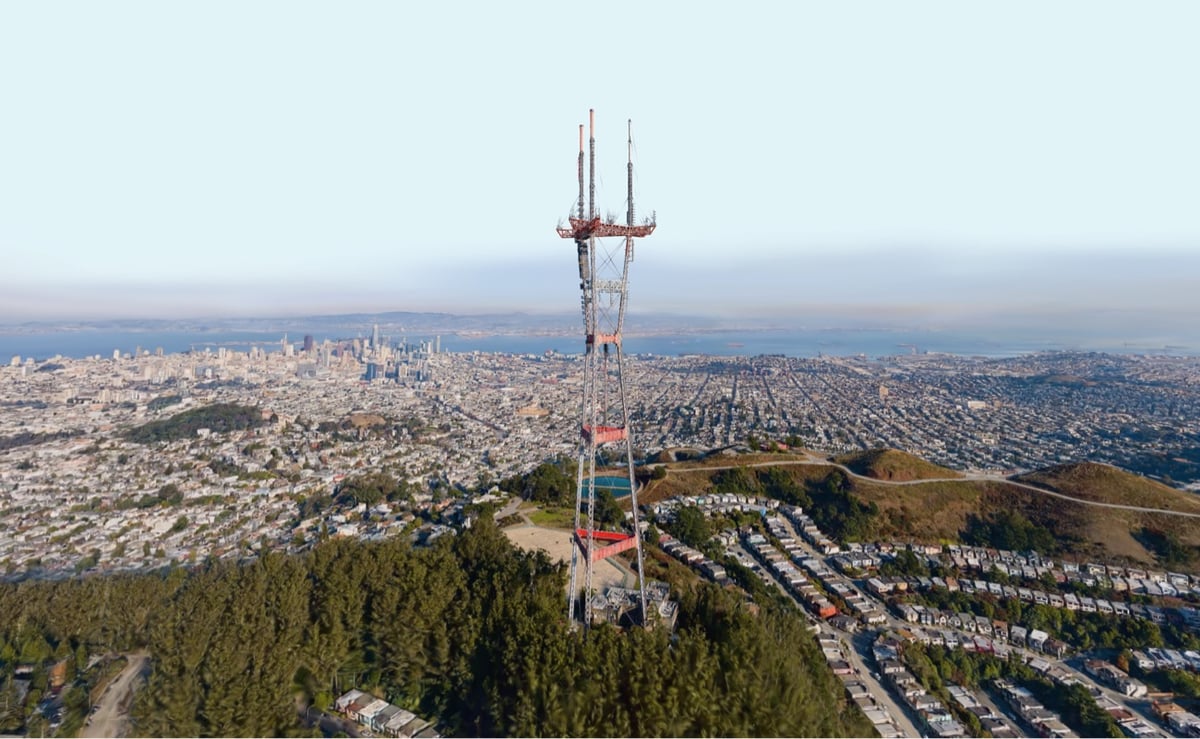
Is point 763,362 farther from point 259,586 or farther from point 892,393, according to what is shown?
point 259,586

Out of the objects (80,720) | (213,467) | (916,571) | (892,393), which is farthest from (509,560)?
(892,393)

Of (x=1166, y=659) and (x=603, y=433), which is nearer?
(x=603, y=433)

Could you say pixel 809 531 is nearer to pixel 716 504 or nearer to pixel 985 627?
pixel 716 504

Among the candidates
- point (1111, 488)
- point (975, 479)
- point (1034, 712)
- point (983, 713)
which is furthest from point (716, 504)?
point (1111, 488)

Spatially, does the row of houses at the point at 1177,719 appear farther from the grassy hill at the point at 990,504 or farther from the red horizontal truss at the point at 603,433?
the red horizontal truss at the point at 603,433

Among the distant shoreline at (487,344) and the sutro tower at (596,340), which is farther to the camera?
the distant shoreline at (487,344)

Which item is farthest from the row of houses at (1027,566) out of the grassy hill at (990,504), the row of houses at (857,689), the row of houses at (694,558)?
the row of houses at (857,689)

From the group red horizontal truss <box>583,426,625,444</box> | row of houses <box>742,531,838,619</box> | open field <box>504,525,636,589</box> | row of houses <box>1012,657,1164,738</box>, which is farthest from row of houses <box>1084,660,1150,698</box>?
red horizontal truss <box>583,426,625,444</box>
